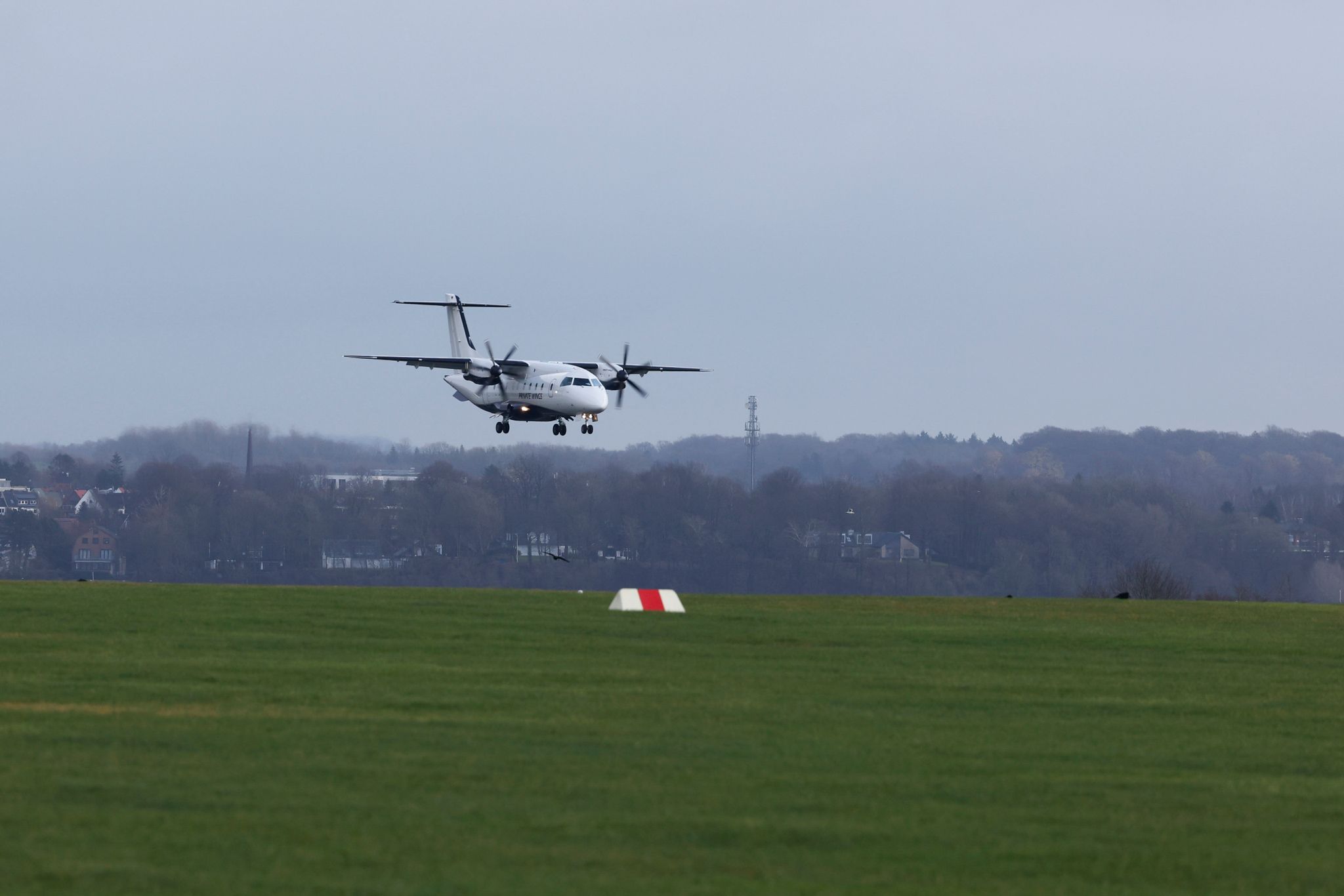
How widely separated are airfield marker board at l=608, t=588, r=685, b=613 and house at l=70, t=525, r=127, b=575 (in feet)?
378

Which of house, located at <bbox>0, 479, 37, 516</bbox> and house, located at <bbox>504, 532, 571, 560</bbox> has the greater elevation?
house, located at <bbox>0, 479, 37, 516</bbox>

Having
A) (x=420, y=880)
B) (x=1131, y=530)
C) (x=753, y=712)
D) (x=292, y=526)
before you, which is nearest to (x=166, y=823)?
(x=420, y=880)

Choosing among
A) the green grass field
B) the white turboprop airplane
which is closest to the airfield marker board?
the green grass field

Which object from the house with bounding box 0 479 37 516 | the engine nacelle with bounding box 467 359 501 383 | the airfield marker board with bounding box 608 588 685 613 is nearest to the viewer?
the airfield marker board with bounding box 608 588 685 613

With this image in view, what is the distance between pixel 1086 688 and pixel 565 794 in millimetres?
9651

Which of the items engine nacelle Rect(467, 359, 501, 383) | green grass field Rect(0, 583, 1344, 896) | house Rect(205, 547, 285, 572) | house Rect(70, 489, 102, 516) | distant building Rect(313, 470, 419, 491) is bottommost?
green grass field Rect(0, 583, 1344, 896)

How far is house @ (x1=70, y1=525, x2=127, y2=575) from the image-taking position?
140000mm

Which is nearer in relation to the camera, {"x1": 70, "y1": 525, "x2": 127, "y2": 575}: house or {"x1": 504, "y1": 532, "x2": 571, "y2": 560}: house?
{"x1": 70, "y1": 525, "x2": 127, "y2": 575}: house

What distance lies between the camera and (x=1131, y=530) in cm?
14825

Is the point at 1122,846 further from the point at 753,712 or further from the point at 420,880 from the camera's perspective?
the point at 753,712

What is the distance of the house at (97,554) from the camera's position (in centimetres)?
14000

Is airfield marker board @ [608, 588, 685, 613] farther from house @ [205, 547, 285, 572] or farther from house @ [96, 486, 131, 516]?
house @ [96, 486, 131, 516]

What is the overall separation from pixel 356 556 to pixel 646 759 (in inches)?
5071

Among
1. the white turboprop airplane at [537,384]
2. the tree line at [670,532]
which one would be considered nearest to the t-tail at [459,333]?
the white turboprop airplane at [537,384]
